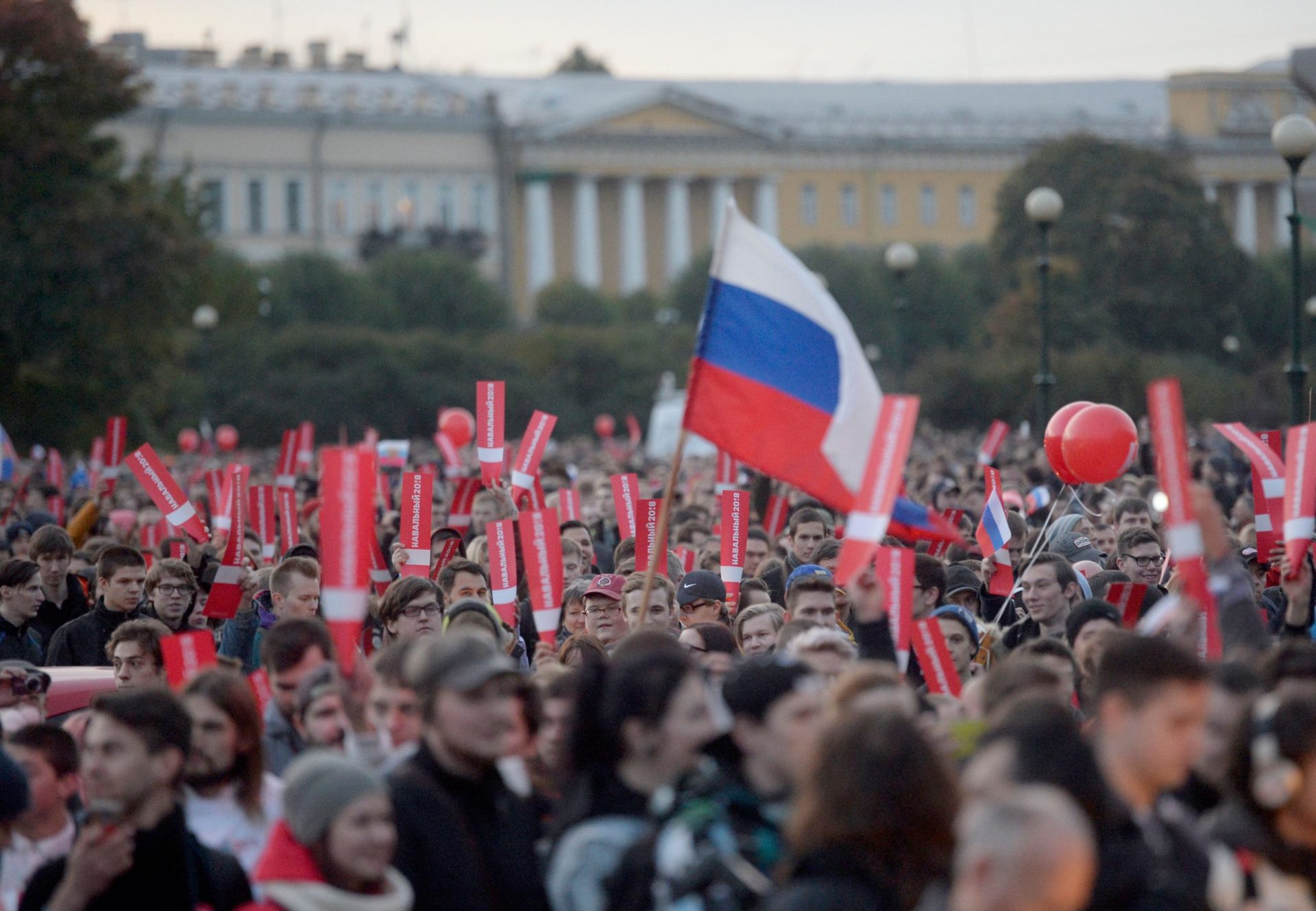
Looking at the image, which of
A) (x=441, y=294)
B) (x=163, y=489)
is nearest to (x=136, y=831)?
(x=163, y=489)

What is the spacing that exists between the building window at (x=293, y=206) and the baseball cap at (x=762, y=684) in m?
94.6

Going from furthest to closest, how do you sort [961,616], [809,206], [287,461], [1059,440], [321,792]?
[809,206] < [287,461] < [1059,440] < [961,616] < [321,792]

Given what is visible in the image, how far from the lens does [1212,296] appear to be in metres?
64.1

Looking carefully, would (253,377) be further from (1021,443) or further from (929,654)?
(929,654)

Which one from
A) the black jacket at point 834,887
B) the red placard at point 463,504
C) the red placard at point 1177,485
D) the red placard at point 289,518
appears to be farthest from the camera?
the red placard at point 463,504

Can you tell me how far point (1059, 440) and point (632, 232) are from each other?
299 feet

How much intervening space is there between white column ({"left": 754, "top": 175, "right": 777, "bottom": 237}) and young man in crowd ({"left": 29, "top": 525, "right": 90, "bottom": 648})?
92147mm

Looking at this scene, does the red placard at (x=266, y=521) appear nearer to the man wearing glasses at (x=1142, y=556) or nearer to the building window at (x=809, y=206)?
the man wearing glasses at (x=1142, y=556)

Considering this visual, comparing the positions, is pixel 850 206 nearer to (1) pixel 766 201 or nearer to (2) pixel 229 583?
(1) pixel 766 201

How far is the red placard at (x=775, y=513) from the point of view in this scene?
14672 mm

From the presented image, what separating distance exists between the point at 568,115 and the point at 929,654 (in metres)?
94.6

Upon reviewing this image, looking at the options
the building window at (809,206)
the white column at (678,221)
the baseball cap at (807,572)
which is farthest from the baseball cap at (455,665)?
the building window at (809,206)

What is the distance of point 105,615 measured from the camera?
32.2 feet

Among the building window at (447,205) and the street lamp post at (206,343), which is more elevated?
the street lamp post at (206,343)
